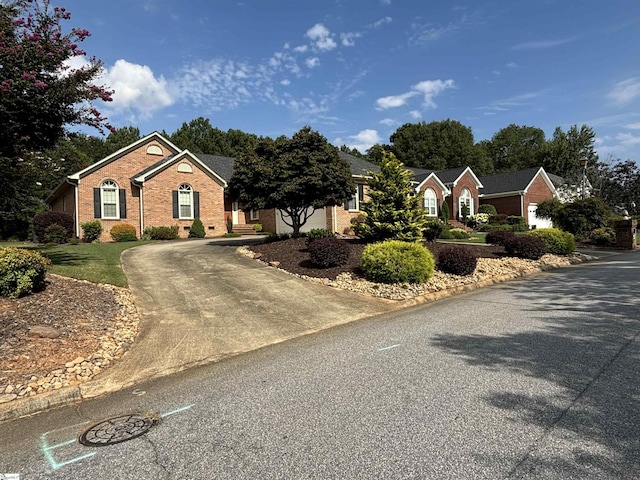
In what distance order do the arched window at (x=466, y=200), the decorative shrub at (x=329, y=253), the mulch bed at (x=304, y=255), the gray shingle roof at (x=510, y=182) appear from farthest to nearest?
the gray shingle roof at (x=510, y=182), the arched window at (x=466, y=200), the decorative shrub at (x=329, y=253), the mulch bed at (x=304, y=255)

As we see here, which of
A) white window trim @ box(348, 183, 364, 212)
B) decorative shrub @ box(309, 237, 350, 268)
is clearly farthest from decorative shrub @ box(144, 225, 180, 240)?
decorative shrub @ box(309, 237, 350, 268)

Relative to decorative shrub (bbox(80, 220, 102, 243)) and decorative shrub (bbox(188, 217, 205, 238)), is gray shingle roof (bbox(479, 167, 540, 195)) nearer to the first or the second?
decorative shrub (bbox(188, 217, 205, 238))

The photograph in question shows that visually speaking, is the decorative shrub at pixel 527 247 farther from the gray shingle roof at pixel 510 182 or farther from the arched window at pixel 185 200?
the gray shingle roof at pixel 510 182

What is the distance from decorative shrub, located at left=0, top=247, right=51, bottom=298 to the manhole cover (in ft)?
12.8

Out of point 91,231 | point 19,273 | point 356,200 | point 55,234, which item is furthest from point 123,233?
point 19,273

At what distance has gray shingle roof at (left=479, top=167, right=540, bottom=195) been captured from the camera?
36.1m

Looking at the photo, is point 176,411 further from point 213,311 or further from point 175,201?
point 175,201

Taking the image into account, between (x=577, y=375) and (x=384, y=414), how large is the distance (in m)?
2.24

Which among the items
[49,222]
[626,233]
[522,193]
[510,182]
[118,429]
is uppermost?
[510,182]

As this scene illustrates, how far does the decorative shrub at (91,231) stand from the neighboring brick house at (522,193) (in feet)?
110

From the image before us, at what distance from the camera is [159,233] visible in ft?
70.8

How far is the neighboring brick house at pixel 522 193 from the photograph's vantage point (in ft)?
117

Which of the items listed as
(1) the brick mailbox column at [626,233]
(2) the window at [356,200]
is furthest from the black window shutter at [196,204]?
(1) the brick mailbox column at [626,233]

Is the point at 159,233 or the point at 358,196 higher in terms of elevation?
the point at 358,196
